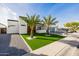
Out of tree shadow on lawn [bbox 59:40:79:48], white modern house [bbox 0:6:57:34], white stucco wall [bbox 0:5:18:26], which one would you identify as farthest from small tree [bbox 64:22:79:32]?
white stucco wall [bbox 0:5:18:26]

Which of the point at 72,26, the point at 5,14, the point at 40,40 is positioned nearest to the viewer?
the point at 5,14

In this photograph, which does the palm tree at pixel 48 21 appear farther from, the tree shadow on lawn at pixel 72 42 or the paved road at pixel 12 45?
the paved road at pixel 12 45

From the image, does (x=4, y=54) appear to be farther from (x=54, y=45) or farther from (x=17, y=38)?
(x=54, y=45)

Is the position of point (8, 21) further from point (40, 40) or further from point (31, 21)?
point (40, 40)

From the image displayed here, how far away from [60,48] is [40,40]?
45cm

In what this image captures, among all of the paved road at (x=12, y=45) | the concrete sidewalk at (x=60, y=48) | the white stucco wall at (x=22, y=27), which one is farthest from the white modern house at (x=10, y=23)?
the concrete sidewalk at (x=60, y=48)

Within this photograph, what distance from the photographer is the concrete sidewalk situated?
4.57 metres

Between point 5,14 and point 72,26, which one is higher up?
point 5,14

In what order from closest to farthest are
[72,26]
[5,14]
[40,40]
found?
[5,14] → [40,40] → [72,26]

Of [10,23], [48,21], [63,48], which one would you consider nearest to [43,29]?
[48,21]

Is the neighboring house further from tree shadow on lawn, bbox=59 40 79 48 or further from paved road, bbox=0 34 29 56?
paved road, bbox=0 34 29 56

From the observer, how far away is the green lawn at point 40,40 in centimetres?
465

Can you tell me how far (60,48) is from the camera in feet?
15.2

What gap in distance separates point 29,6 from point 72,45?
121 centimetres
